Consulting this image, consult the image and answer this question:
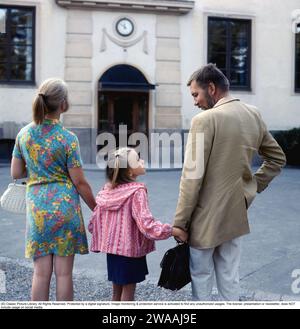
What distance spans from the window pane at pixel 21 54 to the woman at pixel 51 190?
12465mm

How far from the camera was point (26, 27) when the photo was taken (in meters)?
14.8

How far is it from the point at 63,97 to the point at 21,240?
3489 millimetres

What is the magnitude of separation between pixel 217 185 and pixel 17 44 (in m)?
13.2

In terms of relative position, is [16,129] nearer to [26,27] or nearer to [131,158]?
[26,27]

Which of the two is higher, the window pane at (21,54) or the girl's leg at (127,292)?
the window pane at (21,54)

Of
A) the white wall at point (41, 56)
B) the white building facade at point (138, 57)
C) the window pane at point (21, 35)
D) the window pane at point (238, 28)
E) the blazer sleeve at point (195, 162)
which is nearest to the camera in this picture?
the blazer sleeve at point (195, 162)

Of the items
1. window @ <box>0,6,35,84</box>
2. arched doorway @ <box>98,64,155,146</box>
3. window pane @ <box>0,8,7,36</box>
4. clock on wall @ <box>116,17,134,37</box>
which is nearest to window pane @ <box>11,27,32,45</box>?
window @ <box>0,6,35,84</box>

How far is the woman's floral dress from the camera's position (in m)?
2.91

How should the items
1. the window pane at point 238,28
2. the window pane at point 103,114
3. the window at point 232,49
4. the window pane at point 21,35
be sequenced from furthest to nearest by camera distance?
the window pane at point 238,28
the window at point 232,49
the window pane at point 103,114
the window pane at point 21,35

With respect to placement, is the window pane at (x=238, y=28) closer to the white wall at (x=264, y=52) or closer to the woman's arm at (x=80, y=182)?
the white wall at (x=264, y=52)

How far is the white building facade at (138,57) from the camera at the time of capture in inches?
574

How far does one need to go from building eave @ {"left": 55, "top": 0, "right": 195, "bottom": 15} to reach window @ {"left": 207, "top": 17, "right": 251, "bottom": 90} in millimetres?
1247

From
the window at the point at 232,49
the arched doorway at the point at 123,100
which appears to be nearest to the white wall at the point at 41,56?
the arched doorway at the point at 123,100
